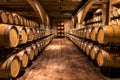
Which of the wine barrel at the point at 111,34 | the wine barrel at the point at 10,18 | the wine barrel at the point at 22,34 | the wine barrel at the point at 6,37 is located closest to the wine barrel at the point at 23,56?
the wine barrel at the point at 22,34

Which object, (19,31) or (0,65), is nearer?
(0,65)

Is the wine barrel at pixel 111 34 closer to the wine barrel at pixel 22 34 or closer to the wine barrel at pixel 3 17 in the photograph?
the wine barrel at pixel 22 34

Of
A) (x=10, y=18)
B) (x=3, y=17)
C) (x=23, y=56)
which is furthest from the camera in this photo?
(x=23, y=56)

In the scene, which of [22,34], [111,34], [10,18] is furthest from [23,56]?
[111,34]

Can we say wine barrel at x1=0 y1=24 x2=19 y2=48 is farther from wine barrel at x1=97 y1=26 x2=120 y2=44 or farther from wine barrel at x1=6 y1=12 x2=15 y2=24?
wine barrel at x1=97 y1=26 x2=120 y2=44

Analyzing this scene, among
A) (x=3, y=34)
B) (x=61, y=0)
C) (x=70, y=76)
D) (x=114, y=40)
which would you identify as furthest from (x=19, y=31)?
(x=61, y=0)

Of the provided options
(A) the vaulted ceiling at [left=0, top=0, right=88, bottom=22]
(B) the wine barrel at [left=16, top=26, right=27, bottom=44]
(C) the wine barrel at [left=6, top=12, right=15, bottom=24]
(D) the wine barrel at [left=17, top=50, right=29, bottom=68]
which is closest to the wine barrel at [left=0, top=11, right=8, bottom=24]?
(C) the wine barrel at [left=6, top=12, right=15, bottom=24]

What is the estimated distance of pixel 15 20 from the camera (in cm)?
382

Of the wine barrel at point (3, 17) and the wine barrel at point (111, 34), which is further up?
the wine barrel at point (3, 17)

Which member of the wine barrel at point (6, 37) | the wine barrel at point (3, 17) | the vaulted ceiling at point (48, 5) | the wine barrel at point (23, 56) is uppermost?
the vaulted ceiling at point (48, 5)

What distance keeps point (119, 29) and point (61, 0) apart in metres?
6.80

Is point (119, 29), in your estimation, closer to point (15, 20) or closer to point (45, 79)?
point (45, 79)

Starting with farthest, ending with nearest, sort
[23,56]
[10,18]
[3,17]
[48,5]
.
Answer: [48,5], [23,56], [10,18], [3,17]

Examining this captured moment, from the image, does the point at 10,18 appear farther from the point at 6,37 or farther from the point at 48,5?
the point at 48,5
